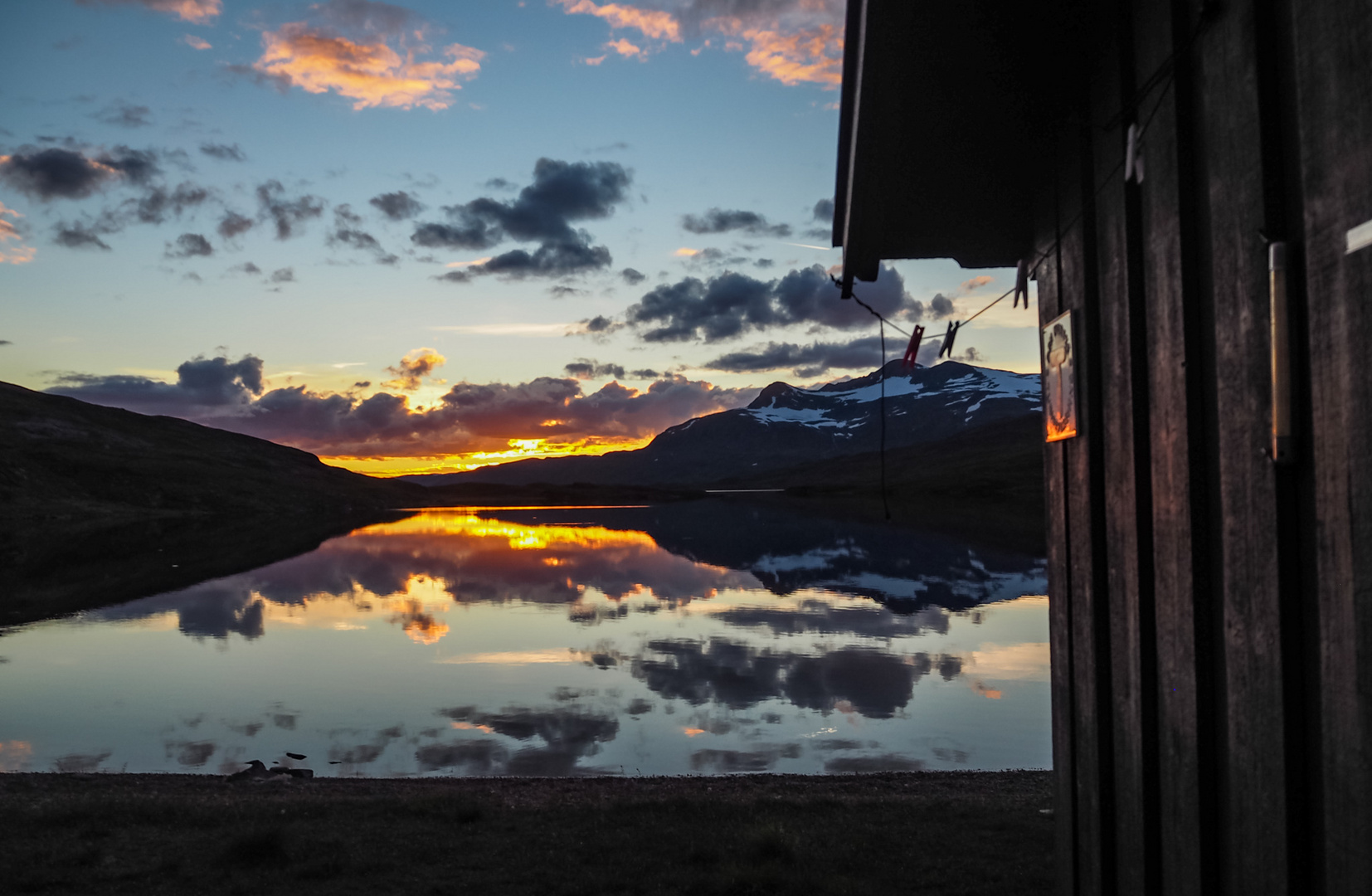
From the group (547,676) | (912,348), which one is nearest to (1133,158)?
(912,348)

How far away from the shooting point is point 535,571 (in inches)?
2140

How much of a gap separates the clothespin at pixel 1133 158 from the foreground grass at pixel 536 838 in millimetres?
7349

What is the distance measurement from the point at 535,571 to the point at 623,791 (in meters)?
41.1

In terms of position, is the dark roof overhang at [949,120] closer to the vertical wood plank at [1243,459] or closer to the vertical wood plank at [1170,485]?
the vertical wood plank at [1170,485]

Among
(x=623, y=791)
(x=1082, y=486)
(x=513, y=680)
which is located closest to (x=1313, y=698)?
(x=1082, y=486)

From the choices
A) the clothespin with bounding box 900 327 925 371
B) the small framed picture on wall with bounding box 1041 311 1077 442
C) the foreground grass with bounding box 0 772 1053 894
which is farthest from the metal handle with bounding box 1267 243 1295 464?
the foreground grass with bounding box 0 772 1053 894

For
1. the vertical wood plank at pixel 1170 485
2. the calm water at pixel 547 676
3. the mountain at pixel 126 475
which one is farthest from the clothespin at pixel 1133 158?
the mountain at pixel 126 475

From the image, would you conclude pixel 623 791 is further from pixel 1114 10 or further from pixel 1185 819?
pixel 1114 10

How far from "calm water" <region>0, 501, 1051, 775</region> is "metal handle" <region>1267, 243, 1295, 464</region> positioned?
46.2ft

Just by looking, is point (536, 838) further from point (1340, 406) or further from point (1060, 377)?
point (1340, 406)

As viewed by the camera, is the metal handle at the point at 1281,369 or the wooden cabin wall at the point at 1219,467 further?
the metal handle at the point at 1281,369

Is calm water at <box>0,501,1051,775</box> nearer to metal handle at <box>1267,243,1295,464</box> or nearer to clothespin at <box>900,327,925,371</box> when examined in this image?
clothespin at <box>900,327,925,371</box>

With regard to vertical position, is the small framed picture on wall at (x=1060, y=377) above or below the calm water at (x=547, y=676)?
above

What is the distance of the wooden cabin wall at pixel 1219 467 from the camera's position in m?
2.88
